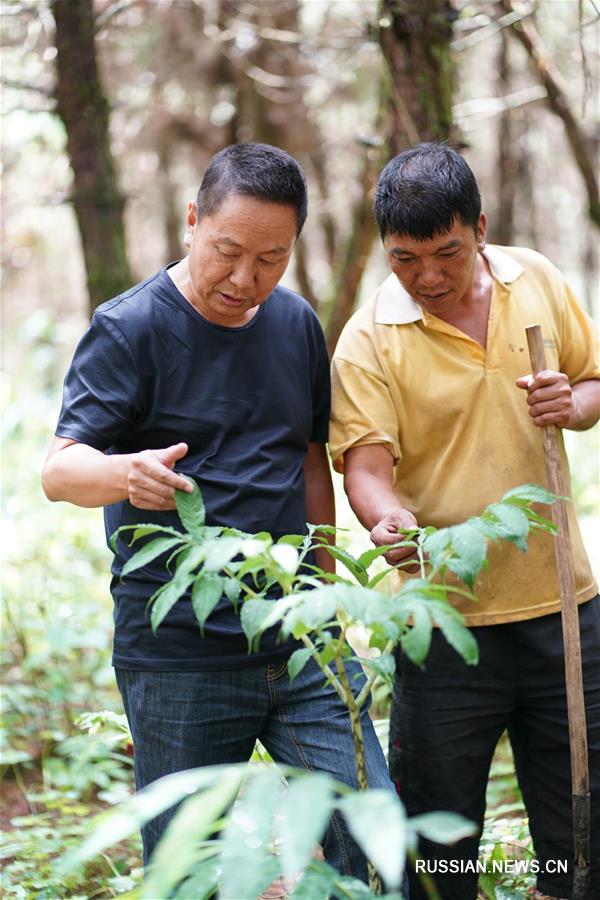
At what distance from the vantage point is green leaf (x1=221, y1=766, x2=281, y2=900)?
1276mm

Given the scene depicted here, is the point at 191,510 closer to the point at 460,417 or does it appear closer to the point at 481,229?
the point at 460,417

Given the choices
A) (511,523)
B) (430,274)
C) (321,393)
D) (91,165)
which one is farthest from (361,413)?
(91,165)

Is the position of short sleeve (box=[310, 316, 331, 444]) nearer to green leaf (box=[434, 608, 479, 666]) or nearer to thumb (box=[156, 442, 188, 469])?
thumb (box=[156, 442, 188, 469])

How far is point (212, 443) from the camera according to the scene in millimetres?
2488

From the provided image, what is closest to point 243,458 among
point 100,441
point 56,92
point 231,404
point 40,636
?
point 231,404

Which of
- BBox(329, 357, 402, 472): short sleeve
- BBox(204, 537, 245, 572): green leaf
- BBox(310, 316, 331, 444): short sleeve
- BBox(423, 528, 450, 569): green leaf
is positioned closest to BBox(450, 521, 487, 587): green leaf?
BBox(423, 528, 450, 569): green leaf

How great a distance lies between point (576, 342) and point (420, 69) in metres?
1.89

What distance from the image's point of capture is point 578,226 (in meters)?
17.4

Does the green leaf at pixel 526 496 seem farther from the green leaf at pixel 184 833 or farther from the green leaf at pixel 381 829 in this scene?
the green leaf at pixel 184 833

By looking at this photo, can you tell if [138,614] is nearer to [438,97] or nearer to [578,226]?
[438,97]

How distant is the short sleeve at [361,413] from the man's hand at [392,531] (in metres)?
0.28

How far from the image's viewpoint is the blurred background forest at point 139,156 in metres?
4.23

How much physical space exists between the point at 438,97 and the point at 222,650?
9.23 ft

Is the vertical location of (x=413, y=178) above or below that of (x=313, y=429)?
above
